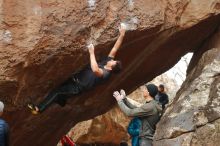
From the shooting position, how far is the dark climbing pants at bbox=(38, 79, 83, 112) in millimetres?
8586

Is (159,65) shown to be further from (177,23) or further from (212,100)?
(212,100)

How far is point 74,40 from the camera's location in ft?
26.9

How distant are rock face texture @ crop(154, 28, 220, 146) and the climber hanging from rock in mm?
1280

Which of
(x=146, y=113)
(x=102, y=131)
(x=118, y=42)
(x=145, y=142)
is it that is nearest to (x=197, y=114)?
(x=146, y=113)

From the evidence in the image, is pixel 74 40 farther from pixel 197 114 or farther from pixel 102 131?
pixel 102 131

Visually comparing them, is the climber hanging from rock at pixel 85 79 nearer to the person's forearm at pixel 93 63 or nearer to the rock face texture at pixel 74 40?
the person's forearm at pixel 93 63

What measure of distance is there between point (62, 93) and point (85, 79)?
51 centimetres

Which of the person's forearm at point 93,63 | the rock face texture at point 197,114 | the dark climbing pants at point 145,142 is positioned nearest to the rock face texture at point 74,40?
the person's forearm at point 93,63

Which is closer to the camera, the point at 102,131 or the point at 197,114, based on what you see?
the point at 197,114

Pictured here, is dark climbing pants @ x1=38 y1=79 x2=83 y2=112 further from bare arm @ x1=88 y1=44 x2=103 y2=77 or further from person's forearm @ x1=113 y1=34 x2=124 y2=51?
person's forearm @ x1=113 y1=34 x2=124 y2=51

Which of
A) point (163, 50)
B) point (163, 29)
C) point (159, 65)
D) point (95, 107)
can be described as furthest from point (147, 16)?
point (95, 107)

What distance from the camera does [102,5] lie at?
8375mm

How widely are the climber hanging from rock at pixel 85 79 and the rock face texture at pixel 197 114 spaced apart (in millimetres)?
1280

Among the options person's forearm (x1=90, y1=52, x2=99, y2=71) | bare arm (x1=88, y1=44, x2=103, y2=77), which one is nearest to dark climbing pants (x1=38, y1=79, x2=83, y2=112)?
bare arm (x1=88, y1=44, x2=103, y2=77)
